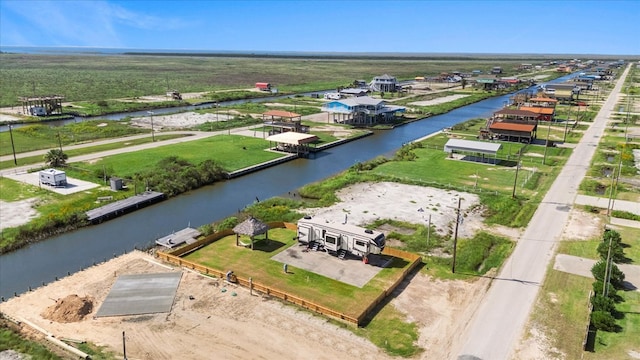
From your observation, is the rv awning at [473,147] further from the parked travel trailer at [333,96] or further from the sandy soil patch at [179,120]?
the parked travel trailer at [333,96]

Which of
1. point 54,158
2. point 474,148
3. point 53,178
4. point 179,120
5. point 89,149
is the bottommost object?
point 89,149

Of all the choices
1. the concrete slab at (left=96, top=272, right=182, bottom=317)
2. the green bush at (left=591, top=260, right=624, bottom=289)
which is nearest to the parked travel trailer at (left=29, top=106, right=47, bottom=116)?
the concrete slab at (left=96, top=272, right=182, bottom=317)

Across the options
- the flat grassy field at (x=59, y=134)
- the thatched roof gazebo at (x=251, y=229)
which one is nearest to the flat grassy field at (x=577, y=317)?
the thatched roof gazebo at (x=251, y=229)

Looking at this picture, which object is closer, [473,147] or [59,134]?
[473,147]

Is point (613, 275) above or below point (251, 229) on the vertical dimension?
below

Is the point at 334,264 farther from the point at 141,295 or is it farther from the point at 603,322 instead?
the point at 603,322

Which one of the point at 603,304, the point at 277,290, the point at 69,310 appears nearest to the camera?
the point at 69,310

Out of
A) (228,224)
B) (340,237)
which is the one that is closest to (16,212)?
(228,224)
